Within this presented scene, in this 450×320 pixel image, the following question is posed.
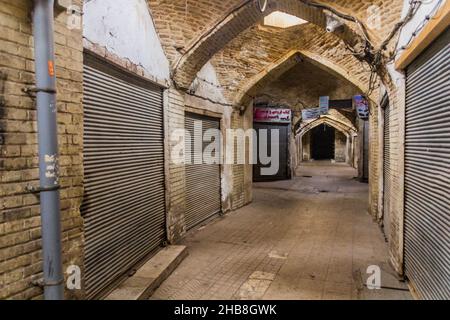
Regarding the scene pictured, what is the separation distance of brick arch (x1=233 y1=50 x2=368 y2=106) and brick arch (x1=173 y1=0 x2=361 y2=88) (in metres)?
2.68

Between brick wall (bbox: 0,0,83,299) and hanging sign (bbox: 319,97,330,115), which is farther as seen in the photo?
hanging sign (bbox: 319,97,330,115)

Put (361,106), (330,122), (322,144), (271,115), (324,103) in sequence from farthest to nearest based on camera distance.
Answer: (322,144) → (330,122) → (271,115) → (324,103) → (361,106)

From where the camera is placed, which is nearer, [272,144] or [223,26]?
[223,26]

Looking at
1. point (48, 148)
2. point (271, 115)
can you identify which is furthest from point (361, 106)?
point (48, 148)

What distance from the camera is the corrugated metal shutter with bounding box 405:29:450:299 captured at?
276 cm

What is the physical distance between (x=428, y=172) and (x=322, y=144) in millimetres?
32851

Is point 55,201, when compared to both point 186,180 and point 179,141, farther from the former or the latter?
point 186,180

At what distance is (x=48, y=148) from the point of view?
250 centimetres

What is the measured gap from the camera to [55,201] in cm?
255

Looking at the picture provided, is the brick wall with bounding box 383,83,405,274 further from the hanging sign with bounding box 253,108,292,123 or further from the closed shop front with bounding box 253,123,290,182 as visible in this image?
the closed shop front with bounding box 253,123,290,182

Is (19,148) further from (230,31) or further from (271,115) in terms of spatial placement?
(271,115)

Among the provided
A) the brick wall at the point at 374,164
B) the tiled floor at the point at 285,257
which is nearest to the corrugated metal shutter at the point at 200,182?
the tiled floor at the point at 285,257

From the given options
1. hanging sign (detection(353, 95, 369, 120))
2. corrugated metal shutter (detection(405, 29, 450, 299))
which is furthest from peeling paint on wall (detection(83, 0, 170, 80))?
hanging sign (detection(353, 95, 369, 120))

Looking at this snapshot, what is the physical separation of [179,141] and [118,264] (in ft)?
8.35
